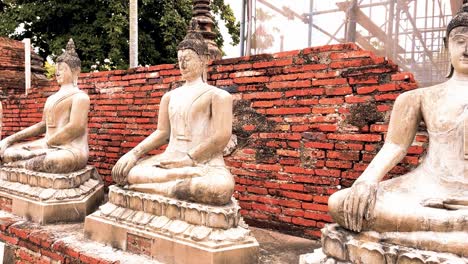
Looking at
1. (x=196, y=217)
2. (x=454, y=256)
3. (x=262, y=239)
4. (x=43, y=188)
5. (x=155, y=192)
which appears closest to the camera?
(x=454, y=256)

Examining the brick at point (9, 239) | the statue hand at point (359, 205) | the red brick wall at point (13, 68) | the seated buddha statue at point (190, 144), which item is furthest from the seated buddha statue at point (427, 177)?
the red brick wall at point (13, 68)

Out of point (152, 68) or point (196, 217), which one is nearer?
point (196, 217)

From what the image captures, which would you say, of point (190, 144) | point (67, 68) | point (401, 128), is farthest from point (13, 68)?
point (401, 128)

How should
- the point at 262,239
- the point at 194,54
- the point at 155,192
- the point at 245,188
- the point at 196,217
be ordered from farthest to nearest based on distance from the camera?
the point at 245,188
the point at 262,239
the point at 194,54
the point at 155,192
the point at 196,217

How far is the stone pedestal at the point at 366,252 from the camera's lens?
1.92m

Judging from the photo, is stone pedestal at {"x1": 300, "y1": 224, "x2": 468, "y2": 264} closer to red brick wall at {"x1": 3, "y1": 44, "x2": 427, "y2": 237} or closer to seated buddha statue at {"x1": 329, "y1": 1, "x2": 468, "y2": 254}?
seated buddha statue at {"x1": 329, "y1": 1, "x2": 468, "y2": 254}

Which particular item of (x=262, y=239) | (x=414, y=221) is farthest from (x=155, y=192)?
(x=414, y=221)

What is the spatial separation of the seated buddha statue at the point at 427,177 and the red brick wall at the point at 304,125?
31.4 inches

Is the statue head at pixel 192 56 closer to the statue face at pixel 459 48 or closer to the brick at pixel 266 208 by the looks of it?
the brick at pixel 266 208

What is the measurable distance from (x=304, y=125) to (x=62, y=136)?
96.1 inches

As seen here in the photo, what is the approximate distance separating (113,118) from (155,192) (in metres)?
2.78

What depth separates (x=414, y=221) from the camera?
2.04m

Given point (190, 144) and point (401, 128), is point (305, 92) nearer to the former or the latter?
point (190, 144)

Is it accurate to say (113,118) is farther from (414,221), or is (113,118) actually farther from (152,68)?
(414,221)
